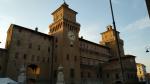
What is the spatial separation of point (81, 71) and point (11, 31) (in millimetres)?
21677

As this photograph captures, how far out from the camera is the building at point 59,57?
124ft

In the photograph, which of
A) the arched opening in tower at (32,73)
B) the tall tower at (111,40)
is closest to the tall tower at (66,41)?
the arched opening in tower at (32,73)

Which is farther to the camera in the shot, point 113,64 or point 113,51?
point 113,51

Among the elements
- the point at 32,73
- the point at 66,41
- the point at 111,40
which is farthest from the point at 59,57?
the point at 111,40

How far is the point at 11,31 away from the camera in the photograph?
126 feet

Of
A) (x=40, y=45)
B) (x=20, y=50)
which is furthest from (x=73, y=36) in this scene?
(x=20, y=50)

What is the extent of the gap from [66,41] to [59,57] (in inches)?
183

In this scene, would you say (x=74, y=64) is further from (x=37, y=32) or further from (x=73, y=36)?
(x=37, y=32)

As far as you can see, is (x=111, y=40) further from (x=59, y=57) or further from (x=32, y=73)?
(x=32, y=73)

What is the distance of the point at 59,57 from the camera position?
42.0 metres

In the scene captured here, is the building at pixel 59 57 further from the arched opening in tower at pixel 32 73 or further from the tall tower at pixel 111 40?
the tall tower at pixel 111 40

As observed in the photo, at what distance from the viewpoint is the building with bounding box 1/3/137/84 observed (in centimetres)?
3788

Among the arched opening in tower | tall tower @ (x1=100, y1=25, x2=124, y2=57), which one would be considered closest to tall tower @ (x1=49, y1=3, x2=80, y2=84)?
the arched opening in tower

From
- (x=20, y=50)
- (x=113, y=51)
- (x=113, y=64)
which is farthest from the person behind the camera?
(x=113, y=51)
